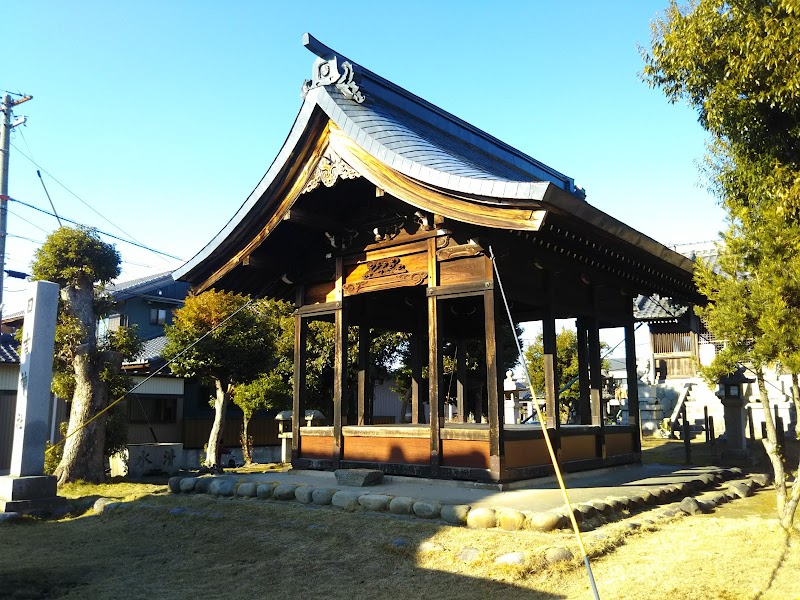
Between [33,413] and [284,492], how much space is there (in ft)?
16.1

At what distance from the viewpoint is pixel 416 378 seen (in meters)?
13.9

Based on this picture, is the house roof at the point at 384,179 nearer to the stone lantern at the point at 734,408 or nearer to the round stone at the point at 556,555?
the stone lantern at the point at 734,408

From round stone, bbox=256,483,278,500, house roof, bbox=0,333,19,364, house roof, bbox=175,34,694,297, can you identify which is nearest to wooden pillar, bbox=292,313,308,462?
house roof, bbox=175,34,694,297

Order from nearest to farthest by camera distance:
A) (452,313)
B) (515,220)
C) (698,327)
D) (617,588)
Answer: (617,588), (515,220), (452,313), (698,327)

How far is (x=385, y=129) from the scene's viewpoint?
9.70 metres

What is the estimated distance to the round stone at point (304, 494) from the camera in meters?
8.88

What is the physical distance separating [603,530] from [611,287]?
22.3 ft

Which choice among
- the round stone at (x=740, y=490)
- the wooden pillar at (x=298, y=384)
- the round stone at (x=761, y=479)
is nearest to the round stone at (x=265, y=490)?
the wooden pillar at (x=298, y=384)

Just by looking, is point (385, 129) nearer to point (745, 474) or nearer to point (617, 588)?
point (617, 588)

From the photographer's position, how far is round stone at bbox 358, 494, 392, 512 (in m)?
8.05

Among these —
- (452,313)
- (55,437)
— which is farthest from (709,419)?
(55,437)

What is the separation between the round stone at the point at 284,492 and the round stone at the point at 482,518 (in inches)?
124

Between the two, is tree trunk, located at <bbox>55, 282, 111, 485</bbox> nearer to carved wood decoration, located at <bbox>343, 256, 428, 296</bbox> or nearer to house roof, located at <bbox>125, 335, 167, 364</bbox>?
carved wood decoration, located at <bbox>343, 256, 428, 296</bbox>

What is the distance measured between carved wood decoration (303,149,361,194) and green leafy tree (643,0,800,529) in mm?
4619
